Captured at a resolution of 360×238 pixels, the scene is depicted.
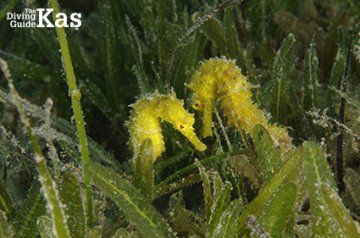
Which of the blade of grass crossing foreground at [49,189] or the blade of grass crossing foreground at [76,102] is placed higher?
the blade of grass crossing foreground at [76,102]

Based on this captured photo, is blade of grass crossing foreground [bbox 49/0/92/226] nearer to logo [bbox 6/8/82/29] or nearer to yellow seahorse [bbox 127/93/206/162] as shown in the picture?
yellow seahorse [bbox 127/93/206/162]

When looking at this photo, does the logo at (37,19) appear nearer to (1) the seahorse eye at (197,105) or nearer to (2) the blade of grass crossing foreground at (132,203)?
(1) the seahorse eye at (197,105)

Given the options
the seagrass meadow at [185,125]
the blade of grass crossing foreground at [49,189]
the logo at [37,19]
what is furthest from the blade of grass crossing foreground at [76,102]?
the logo at [37,19]

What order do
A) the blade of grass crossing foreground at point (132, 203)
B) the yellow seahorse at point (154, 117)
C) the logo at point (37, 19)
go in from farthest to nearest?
the logo at point (37, 19) < the yellow seahorse at point (154, 117) < the blade of grass crossing foreground at point (132, 203)

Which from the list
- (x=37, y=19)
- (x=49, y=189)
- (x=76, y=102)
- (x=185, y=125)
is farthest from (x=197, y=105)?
(x=37, y=19)

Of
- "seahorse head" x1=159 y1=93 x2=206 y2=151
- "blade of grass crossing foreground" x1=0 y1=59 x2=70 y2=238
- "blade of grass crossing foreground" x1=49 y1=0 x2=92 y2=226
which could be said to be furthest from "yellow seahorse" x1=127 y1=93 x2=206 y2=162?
"blade of grass crossing foreground" x1=0 y1=59 x2=70 y2=238

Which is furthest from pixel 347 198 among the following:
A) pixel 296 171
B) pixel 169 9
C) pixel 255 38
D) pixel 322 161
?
pixel 169 9

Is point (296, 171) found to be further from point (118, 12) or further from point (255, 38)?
point (118, 12)

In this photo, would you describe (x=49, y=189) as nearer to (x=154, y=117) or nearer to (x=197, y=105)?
(x=154, y=117)
